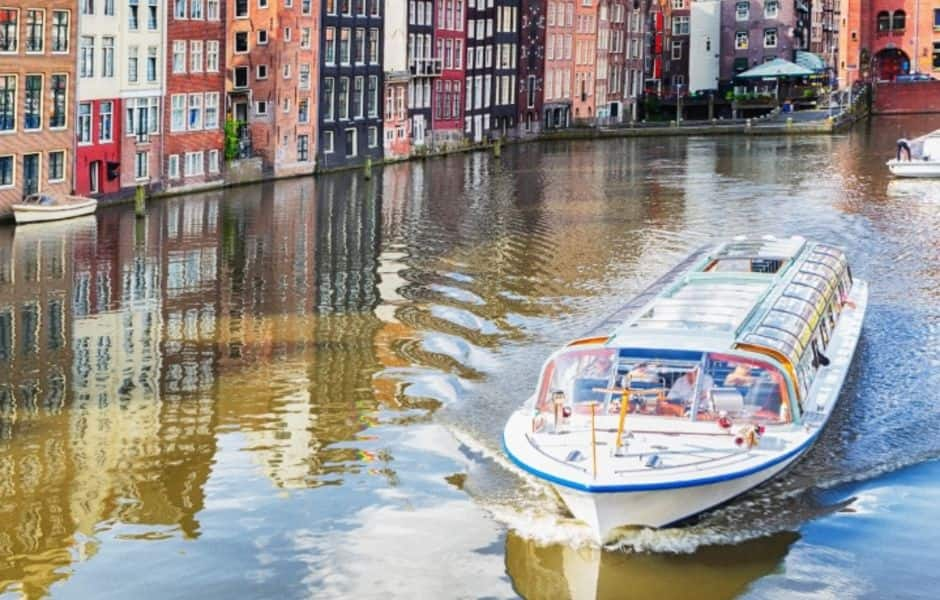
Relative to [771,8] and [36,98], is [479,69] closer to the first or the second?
[771,8]

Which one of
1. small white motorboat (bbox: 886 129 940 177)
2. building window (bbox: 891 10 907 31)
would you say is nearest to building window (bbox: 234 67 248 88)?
small white motorboat (bbox: 886 129 940 177)

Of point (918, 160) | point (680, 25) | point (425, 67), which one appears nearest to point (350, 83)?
point (425, 67)

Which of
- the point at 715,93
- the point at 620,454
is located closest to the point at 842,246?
the point at 620,454

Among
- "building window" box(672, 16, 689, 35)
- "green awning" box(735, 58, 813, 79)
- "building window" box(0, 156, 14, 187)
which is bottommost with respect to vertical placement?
"building window" box(0, 156, 14, 187)

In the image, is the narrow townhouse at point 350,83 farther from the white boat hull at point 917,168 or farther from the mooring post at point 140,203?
the white boat hull at point 917,168

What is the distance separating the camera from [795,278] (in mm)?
34469

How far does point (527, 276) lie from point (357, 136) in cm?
3965

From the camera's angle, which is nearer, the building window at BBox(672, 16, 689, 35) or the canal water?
the canal water

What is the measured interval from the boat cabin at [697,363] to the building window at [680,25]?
108732 mm

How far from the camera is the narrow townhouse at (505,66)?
107938mm

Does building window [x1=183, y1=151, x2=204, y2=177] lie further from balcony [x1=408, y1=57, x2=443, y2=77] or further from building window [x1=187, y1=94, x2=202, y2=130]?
balcony [x1=408, y1=57, x2=443, y2=77]

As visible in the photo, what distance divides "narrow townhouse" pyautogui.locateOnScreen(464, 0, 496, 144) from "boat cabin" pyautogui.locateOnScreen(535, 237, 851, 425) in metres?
72.9

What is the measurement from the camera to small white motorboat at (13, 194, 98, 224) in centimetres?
5572

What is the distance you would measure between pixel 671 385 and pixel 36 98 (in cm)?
3827
